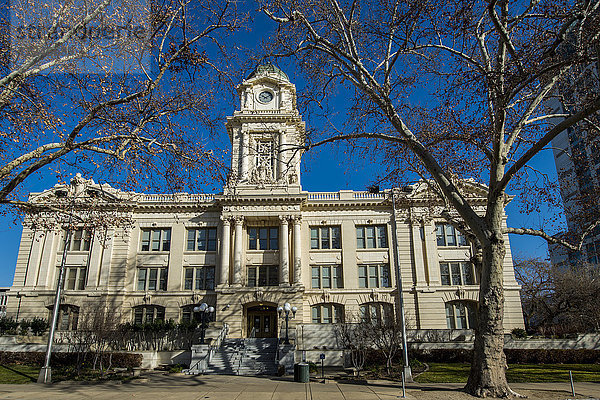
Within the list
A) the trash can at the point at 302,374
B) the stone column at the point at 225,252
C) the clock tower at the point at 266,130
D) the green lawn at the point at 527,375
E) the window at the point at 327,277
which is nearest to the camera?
the green lawn at the point at 527,375

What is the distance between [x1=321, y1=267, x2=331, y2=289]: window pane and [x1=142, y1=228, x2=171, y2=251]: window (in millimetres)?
13509

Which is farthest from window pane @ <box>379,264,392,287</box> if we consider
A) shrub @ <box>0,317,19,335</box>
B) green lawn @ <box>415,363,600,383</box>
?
shrub @ <box>0,317,19,335</box>

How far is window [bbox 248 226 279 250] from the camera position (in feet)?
122

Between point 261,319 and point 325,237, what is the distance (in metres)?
8.84

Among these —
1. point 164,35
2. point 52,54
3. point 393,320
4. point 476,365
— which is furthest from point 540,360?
point 52,54

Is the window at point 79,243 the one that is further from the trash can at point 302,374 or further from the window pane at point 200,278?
the trash can at point 302,374

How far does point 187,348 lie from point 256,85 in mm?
24645

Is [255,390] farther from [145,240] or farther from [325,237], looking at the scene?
[145,240]

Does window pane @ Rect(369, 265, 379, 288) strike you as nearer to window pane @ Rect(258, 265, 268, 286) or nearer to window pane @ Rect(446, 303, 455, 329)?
window pane @ Rect(446, 303, 455, 329)

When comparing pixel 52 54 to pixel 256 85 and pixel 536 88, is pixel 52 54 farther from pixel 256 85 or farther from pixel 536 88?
pixel 256 85

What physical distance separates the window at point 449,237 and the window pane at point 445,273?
5.96 ft

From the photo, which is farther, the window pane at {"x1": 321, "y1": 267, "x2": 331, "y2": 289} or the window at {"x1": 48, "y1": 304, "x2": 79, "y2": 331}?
the window pane at {"x1": 321, "y1": 267, "x2": 331, "y2": 289}

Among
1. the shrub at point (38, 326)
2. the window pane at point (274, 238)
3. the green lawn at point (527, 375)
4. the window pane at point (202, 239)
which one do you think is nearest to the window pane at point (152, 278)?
the window pane at point (202, 239)

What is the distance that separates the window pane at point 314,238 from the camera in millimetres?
37812
